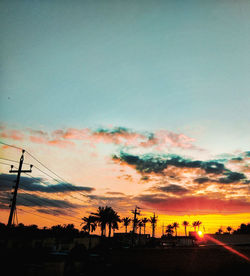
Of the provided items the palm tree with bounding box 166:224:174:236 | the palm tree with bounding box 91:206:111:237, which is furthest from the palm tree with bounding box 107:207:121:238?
the palm tree with bounding box 166:224:174:236

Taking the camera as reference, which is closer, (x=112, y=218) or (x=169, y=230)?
(x=112, y=218)

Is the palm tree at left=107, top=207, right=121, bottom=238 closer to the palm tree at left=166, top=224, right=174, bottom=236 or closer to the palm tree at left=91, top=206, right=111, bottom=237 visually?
the palm tree at left=91, top=206, right=111, bottom=237

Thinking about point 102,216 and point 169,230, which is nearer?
point 102,216

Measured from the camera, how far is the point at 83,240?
64.8 meters

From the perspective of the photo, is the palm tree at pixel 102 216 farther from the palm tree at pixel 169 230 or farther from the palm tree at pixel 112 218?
the palm tree at pixel 169 230

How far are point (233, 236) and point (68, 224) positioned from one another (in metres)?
77.6

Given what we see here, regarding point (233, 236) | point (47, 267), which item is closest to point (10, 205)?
point (47, 267)

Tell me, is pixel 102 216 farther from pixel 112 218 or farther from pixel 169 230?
pixel 169 230

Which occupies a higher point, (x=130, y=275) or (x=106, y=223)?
(x=106, y=223)

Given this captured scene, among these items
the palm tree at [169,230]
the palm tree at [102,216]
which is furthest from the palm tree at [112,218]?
the palm tree at [169,230]

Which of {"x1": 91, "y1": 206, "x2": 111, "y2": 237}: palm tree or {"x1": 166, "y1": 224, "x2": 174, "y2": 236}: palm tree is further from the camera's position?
{"x1": 166, "y1": 224, "x2": 174, "y2": 236}: palm tree

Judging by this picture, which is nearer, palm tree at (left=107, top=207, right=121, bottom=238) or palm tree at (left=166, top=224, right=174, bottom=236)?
palm tree at (left=107, top=207, right=121, bottom=238)

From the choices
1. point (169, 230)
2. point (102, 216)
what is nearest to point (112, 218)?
point (102, 216)

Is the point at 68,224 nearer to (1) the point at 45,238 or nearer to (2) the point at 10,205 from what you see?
(1) the point at 45,238
